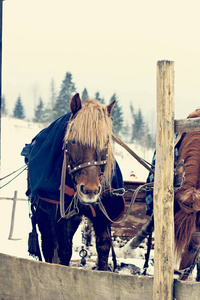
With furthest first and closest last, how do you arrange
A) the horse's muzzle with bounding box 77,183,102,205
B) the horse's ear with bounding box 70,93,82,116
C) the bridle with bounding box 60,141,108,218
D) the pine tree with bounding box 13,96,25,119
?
the pine tree with bounding box 13,96,25,119 → the horse's ear with bounding box 70,93,82,116 → the bridle with bounding box 60,141,108,218 → the horse's muzzle with bounding box 77,183,102,205

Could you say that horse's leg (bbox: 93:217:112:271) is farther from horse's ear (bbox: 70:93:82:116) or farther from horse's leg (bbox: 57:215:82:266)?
horse's ear (bbox: 70:93:82:116)

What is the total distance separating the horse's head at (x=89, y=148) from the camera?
4.19 meters

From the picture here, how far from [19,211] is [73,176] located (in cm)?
1462

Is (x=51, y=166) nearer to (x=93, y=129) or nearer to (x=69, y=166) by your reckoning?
(x=69, y=166)

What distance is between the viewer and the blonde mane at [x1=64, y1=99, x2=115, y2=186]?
436cm

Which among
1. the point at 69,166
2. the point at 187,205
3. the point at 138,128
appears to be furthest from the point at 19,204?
the point at 138,128

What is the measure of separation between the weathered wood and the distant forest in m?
38.1

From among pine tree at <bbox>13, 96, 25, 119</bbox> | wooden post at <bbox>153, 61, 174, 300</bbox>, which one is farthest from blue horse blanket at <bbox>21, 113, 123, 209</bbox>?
pine tree at <bbox>13, 96, 25, 119</bbox>

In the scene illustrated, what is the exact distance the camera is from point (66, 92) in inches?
2338

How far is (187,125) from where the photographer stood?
362 centimetres

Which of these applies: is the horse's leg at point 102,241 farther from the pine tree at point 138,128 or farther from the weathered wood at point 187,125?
the pine tree at point 138,128

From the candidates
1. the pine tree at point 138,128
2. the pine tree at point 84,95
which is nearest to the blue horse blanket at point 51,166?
the pine tree at point 84,95

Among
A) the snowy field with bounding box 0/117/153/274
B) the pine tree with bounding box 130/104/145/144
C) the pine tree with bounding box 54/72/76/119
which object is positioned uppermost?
the pine tree with bounding box 54/72/76/119

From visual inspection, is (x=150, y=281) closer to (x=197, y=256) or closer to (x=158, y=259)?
(x=158, y=259)
